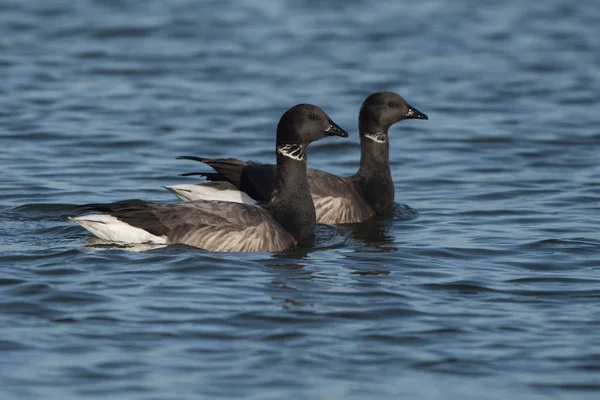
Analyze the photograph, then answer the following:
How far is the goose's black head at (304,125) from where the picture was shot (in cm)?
1177

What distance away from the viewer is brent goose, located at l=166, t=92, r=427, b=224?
13.0 meters

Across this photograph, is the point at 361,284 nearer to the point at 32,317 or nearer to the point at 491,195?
the point at 32,317

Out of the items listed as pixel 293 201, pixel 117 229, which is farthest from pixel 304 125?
pixel 117 229

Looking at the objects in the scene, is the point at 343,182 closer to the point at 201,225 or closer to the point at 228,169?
the point at 228,169

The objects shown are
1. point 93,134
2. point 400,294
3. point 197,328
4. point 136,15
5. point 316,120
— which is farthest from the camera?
point 136,15

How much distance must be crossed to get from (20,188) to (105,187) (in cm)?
107

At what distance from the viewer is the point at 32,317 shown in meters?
8.70

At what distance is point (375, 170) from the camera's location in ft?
46.0

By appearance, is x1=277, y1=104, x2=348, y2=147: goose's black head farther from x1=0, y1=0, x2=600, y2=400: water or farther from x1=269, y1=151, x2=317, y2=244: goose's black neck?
x1=0, y1=0, x2=600, y2=400: water

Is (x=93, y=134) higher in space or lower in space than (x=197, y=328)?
higher

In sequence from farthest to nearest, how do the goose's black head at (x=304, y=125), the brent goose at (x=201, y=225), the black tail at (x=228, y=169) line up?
the black tail at (x=228, y=169) < the goose's black head at (x=304, y=125) < the brent goose at (x=201, y=225)

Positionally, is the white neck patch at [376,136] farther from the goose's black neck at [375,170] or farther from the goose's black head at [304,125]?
the goose's black head at [304,125]

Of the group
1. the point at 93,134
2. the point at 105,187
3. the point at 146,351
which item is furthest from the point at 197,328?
the point at 93,134

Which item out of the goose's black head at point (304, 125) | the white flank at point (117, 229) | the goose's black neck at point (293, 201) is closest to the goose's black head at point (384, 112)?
the goose's black head at point (304, 125)
